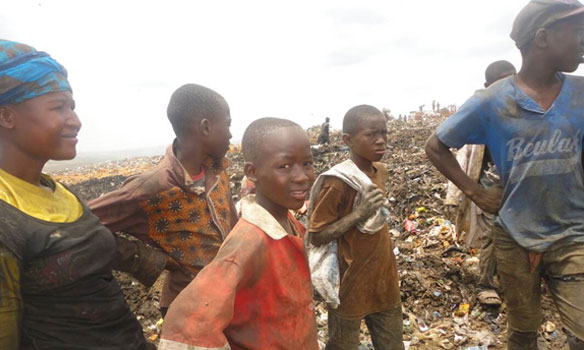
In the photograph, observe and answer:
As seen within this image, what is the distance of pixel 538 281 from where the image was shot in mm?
2133

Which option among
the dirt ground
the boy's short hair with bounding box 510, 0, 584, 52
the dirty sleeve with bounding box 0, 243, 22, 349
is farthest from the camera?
the dirt ground

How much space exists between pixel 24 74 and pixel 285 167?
1005 millimetres

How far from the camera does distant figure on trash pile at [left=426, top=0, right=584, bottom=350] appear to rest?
188cm

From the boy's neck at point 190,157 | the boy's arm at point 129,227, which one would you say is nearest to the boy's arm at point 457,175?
the boy's neck at point 190,157

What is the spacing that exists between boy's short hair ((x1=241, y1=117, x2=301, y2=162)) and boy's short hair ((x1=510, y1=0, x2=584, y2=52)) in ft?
4.91

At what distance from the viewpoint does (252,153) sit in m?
1.46

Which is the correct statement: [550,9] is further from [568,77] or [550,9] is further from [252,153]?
[252,153]

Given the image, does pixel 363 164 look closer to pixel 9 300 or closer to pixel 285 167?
pixel 285 167

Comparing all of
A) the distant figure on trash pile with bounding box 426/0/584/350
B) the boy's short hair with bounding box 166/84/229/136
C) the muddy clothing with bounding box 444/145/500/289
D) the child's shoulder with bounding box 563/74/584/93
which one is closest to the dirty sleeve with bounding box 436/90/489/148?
the distant figure on trash pile with bounding box 426/0/584/350

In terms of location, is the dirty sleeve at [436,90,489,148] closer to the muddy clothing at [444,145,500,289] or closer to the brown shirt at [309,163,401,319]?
the brown shirt at [309,163,401,319]

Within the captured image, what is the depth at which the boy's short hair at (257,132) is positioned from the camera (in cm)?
143

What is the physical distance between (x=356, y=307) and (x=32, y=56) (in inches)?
83.7

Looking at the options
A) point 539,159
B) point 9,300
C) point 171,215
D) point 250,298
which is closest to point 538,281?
point 539,159

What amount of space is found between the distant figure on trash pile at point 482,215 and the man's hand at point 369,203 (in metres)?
1.58
